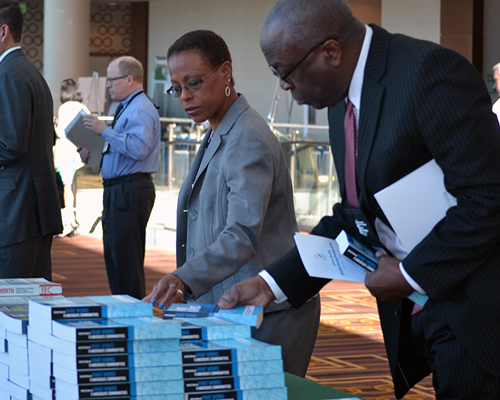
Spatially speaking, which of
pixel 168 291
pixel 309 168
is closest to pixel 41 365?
pixel 168 291

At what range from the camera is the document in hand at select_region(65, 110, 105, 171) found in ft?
17.9

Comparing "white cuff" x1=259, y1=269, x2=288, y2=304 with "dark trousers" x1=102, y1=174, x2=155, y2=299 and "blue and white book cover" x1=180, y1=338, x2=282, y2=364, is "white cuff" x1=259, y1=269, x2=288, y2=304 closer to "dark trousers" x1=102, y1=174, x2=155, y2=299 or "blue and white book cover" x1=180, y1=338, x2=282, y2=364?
"blue and white book cover" x1=180, y1=338, x2=282, y2=364

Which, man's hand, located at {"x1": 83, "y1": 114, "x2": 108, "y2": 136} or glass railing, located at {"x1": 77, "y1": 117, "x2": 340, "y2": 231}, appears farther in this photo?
glass railing, located at {"x1": 77, "y1": 117, "x2": 340, "y2": 231}

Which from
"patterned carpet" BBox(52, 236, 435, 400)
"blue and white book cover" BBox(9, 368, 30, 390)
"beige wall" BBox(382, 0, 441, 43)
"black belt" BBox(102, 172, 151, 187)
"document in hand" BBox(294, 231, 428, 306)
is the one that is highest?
"beige wall" BBox(382, 0, 441, 43)

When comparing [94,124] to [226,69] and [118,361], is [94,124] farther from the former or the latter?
[118,361]

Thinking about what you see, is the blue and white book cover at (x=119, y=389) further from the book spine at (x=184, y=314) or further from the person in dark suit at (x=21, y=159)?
the person in dark suit at (x=21, y=159)

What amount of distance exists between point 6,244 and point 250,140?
1566 mm

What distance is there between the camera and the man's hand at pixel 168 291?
5.62 ft

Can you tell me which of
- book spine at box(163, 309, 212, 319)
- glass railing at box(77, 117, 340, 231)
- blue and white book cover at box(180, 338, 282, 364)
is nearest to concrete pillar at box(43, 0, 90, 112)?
glass railing at box(77, 117, 340, 231)

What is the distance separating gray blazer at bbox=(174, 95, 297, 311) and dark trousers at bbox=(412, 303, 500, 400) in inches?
22.2

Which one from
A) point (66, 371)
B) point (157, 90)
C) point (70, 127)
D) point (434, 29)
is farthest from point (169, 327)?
point (157, 90)

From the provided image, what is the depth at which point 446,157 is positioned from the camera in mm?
1382

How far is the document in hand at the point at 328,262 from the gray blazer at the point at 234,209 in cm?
30

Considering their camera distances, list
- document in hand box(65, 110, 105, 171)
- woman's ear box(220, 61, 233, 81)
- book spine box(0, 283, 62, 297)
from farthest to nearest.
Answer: document in hand box(65, 110, 105, 171)
woman's ear box(220, 61, 233, 81)
book spine box(0, 283, 62, 297)
